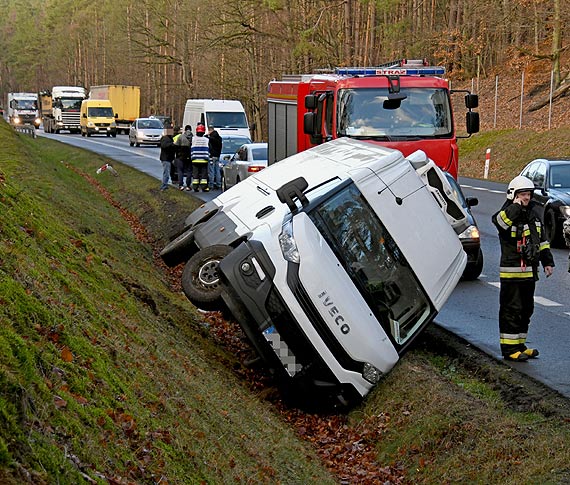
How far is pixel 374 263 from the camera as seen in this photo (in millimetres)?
8547

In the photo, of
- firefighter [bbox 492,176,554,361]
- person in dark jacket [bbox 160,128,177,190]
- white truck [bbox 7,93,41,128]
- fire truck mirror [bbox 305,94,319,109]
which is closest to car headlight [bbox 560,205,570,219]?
fire truck mirror [bbox 305,94,319,109]

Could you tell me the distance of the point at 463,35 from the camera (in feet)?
172

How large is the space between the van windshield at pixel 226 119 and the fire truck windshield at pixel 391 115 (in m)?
23.2

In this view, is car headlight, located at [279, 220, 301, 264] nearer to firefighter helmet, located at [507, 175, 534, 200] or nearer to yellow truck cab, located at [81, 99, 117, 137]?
firefighter helmet, located at [507, 175, 534, 200]

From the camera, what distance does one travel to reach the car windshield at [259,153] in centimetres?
2586

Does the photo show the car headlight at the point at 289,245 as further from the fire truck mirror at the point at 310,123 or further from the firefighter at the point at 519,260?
the fire truck mirror at the point at 310,123

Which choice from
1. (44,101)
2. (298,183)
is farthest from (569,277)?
(44,101)

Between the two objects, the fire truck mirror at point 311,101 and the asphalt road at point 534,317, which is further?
the fire truck mirror at point 311,101

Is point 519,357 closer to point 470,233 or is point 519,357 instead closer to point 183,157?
point 470,233

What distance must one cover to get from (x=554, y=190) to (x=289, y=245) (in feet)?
34.8

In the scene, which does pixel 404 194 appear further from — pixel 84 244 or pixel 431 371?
pixel 84 244

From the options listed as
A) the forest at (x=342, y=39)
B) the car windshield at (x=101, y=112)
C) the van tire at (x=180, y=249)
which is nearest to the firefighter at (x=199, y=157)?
the forest at (x=342, y=39)

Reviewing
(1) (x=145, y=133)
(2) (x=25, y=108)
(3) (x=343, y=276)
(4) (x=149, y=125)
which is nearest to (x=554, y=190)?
(3) (x=343, y=276)

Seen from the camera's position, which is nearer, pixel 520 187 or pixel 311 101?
pixel 520 187
